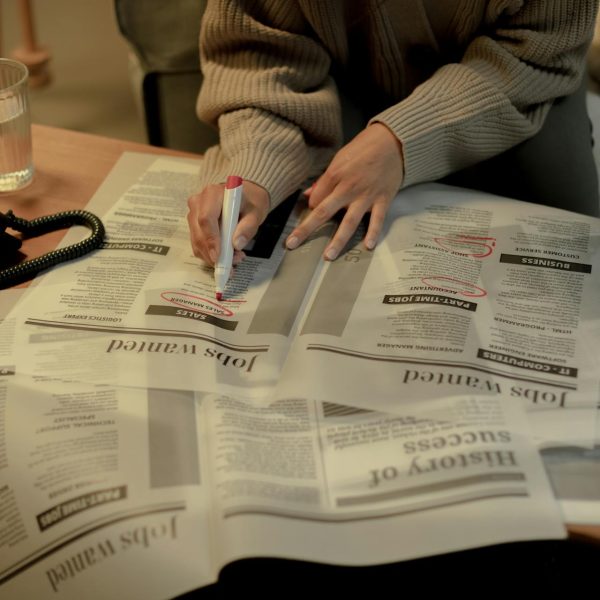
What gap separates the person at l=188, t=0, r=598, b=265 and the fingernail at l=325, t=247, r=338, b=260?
0.04 ft

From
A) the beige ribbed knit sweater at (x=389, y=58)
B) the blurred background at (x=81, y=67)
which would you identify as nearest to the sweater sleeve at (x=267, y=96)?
the beige ribbed knit sweater at (x=389, y=58)

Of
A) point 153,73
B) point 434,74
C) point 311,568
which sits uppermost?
point 434,74

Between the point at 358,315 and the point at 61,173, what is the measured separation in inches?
16.0

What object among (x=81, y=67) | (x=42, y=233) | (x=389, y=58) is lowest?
(x=81, y=67)

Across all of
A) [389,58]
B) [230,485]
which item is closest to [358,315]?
[230,485]

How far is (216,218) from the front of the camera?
29.9 inches

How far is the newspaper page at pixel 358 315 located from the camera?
2.01 feet

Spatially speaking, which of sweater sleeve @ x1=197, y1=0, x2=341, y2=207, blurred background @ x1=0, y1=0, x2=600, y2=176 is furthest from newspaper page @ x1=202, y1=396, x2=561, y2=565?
blurred background @ x1=0, y1=0, x2=600, y2=176

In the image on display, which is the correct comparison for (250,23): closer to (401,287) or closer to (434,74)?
(434,74)

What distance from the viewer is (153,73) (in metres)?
1.17

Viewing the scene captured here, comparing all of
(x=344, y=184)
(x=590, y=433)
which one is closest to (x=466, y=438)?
(x=590, y=433)

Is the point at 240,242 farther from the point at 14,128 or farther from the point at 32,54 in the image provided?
the point at 32,54

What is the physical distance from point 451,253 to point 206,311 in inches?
9.7

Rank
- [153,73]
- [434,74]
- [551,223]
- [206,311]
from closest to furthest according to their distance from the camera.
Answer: [206,311] < [551,223] < [434,74] < [153,73]
